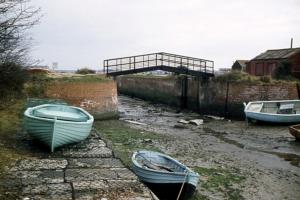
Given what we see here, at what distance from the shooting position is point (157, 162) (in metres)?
10.0

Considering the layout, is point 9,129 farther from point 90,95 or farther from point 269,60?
point 269,60

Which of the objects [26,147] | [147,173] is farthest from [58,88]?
[147,173]

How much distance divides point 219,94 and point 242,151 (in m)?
12.6

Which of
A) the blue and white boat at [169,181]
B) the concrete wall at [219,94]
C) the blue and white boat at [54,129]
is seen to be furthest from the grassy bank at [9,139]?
the concrete wall at [219,94]

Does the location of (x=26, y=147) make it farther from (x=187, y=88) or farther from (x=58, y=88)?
(x=187, y=88)

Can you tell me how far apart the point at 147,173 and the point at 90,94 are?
42.5 ft

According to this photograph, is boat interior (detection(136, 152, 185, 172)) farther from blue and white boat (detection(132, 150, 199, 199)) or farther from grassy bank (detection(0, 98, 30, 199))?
grassy bank (detection(0, 98, 30, 199))

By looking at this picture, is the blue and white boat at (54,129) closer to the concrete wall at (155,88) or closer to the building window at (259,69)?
the concrete wall at (155,88)

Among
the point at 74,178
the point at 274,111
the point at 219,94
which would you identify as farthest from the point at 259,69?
the point at 74,178

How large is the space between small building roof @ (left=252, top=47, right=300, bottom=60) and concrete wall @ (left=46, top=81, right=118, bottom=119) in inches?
806

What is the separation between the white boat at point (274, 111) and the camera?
22.5m

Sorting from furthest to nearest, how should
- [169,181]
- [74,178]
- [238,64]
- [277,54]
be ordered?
1. [238,64]
2. [277,54]
3. [169,181]
4. [74,178]

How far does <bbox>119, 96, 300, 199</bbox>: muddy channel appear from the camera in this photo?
10.8m

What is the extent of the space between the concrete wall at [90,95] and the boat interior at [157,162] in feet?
36.5
